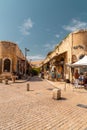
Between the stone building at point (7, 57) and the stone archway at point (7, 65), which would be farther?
the stone archway at point (7, 65)

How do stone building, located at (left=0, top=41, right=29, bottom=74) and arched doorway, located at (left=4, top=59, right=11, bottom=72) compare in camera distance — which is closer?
stone building, located at (left=0, top=41, right=29, bottom=74)

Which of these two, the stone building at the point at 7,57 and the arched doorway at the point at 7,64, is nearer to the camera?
the stone building at the point at 7,57

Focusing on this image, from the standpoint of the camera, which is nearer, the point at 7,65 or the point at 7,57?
the point at 7,57

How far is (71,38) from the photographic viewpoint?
21.8 meters

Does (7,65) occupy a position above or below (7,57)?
below

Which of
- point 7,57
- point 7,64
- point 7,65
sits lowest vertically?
point 7,65

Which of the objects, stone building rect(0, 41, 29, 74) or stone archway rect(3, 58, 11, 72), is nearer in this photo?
stone building rect(0, 41, 29, 74)

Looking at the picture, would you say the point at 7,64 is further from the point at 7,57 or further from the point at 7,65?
the point at 7,57

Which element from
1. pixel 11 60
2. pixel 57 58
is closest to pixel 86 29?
pixel 57 58

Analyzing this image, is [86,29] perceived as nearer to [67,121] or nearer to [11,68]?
[11,68]

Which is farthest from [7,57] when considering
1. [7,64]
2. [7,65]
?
[7,65]

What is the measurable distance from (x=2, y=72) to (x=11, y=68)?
61.2 inches

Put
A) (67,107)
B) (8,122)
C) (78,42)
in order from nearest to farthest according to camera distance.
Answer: (8,122), (67,107), (78,42)

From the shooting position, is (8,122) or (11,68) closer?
(8,122)
